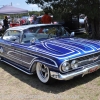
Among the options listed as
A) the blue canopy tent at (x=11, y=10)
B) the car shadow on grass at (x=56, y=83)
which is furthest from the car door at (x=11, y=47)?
the blue canopy tent at (x=11, y=10)

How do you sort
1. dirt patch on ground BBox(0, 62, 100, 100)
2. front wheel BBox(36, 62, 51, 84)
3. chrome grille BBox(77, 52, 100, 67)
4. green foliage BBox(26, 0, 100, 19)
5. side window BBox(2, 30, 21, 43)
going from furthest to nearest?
green foliage BBox(26, 0, 100, 19), side window BBox(2, 30, 21, 43), front wheel BBox(36, 62, 51, 84), chrome grille BBox(77, 52, 100, 67), dirt patch on ground BBox(0, 62, 100, 100)

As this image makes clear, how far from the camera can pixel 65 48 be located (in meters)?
4.45

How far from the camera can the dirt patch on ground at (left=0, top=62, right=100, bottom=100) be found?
395cm

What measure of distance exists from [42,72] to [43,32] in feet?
4.43

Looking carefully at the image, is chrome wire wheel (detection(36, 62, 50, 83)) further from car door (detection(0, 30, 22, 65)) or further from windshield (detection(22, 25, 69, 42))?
windshield (detection(22, 25, 69, 42))

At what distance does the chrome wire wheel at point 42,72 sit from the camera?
14.5ft

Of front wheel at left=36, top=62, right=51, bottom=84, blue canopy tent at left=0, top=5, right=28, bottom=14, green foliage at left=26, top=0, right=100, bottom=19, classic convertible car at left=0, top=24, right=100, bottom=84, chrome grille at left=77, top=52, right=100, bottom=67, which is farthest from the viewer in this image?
blue canopy tent at left=0, top=5, right=28, bottom=14

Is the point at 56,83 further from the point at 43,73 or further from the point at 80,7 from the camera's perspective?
the point at 80,7

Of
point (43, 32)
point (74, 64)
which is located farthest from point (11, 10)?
point (74, 64)

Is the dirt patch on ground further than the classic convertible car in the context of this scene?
No

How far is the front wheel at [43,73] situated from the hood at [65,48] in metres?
0.36

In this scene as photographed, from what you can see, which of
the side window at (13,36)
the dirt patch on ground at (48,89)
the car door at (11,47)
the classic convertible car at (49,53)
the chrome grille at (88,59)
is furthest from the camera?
the side window at (13,36)

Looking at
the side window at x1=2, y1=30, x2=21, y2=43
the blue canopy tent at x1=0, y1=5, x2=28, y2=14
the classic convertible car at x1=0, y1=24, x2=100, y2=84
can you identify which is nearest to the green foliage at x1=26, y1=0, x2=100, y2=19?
the classic convertible car at x1=0, y1=24, x2=100, y2=84

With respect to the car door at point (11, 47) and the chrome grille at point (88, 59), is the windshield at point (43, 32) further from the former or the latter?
the chrome grille at point (88, 59)
